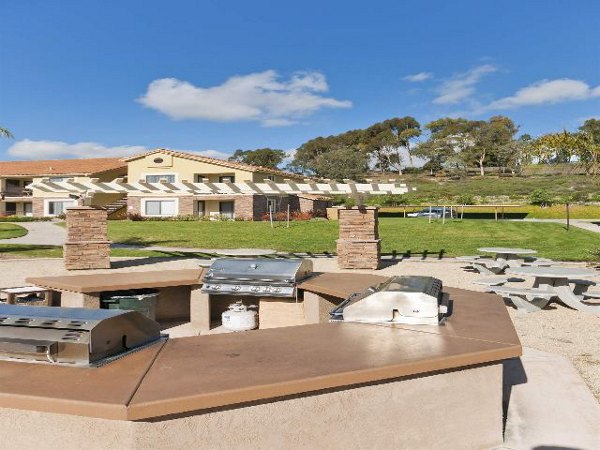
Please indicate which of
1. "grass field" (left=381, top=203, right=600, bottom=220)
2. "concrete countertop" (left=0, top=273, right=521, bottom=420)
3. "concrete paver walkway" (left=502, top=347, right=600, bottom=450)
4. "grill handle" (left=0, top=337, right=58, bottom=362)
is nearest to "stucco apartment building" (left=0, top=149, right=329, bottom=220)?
"grass field" (left=381, top=203, right=600, bottom=220)

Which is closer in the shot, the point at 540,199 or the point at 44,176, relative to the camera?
the point at 540,199

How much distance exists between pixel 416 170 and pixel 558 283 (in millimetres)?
84194

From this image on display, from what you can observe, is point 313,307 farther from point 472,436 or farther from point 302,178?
point 302,178

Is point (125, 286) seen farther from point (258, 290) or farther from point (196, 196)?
point (196, 196)

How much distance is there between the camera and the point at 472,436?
3479mm

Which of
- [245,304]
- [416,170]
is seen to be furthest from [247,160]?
[245,304]

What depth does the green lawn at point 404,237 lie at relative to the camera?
20.4 metres

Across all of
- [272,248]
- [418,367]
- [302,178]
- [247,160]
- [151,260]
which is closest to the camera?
[418,367]

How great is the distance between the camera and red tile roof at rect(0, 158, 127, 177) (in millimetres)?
47812

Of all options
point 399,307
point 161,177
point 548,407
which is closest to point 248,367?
point 399,307

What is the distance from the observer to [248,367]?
295cm

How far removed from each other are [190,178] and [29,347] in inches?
1570

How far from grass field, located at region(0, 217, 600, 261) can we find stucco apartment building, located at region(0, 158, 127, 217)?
18.0 m

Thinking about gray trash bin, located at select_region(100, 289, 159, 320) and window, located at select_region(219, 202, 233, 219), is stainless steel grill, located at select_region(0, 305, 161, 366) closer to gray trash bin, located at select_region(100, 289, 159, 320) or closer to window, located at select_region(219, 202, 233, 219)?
gray trash bin, located at select_region(100, 289, 159, 320)
